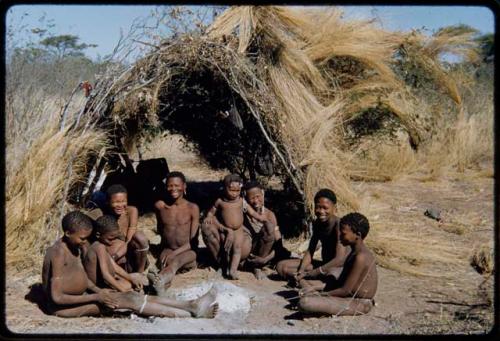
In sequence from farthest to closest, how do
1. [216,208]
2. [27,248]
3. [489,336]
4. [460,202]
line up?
1. [460,202]
2. [216,208]
3. [27,248]
4. [489,336]

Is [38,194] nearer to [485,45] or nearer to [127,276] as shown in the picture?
[127,276]

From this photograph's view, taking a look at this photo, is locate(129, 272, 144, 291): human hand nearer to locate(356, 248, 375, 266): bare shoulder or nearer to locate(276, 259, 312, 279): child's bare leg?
locate(276, 259, 312, 279): child's bare leg

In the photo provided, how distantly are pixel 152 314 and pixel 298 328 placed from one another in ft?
3.42

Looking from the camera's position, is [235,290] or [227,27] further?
[227,27]

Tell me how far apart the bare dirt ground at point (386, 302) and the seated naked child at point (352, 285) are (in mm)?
88

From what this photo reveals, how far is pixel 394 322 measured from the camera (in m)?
4.64

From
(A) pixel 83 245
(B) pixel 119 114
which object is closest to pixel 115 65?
(B) pixel 119 114

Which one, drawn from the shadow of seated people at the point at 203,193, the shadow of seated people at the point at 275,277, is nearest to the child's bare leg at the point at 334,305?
the shadow of seated people at the point at 275,277

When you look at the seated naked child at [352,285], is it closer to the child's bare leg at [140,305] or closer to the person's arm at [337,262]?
the person's arm at [337,262]

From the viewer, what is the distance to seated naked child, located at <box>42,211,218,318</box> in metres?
4.40

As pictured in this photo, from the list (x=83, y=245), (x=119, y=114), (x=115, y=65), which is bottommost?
(x=83, y=245)

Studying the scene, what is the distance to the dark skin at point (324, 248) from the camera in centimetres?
524

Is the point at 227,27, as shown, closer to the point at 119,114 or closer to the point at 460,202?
the point at 119,114

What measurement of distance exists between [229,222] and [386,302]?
162cm
